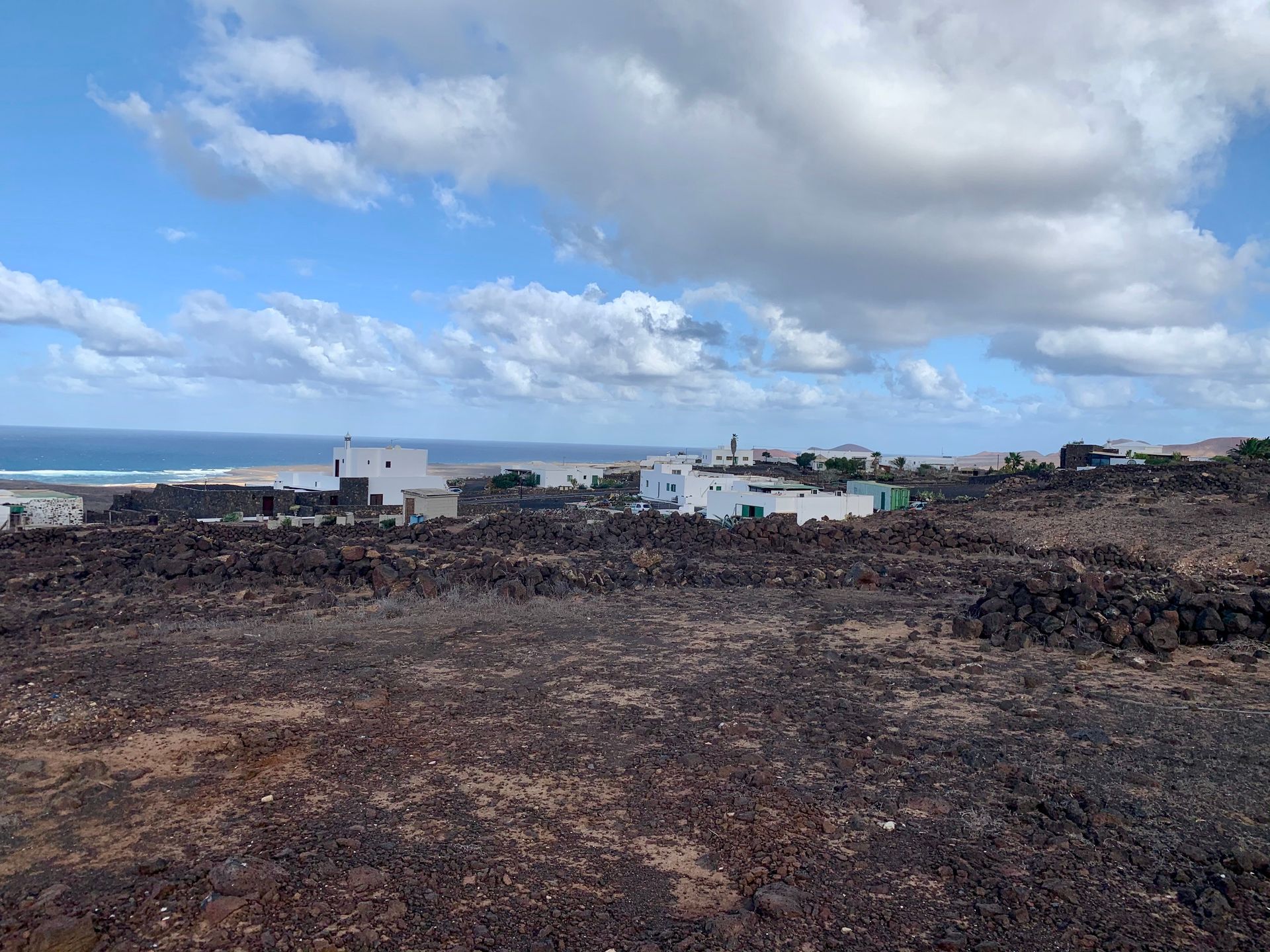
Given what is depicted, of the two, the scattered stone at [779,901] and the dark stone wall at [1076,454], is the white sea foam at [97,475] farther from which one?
the scattered stone at [779,901]

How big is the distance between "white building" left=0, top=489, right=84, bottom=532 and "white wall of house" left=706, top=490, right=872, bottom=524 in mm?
30524

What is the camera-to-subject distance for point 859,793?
24.4 feet

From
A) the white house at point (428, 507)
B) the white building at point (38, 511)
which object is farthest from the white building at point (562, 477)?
the white building at point (38, 511)

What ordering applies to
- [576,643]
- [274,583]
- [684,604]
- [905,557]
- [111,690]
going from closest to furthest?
[111,690] → [576,643] → [684,604] → [274,583] → [905,557]

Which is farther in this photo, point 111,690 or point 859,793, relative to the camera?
point 111,690

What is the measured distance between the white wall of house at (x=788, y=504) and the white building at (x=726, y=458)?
45628mm

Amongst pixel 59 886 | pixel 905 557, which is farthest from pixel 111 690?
pixel 905 557

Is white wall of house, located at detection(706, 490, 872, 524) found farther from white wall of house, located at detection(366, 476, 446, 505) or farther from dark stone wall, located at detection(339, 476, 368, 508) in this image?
dark stone wall, located at detection(339, 476, 368, 508)

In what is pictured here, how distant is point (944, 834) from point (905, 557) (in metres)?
20.3

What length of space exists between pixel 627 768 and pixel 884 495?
41428mm

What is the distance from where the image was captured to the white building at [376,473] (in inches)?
1962

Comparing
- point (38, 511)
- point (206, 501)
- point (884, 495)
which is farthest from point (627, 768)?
point (206, 501)

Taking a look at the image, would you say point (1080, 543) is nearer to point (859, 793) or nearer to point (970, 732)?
point (970, 732)

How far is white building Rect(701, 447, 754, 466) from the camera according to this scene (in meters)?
90.7
